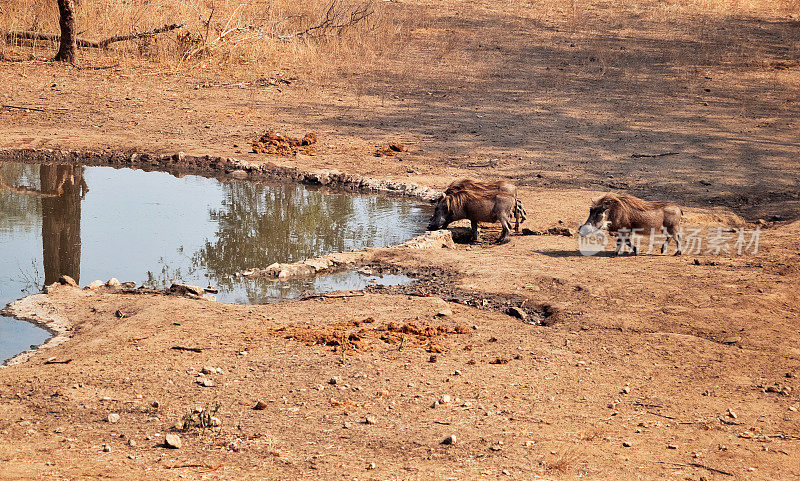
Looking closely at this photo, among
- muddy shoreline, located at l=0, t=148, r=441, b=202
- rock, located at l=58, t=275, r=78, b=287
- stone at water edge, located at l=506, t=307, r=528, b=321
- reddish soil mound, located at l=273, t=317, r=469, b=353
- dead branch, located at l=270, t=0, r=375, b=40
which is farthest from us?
dead branch, located at l=270, t=0, r=375, b=40

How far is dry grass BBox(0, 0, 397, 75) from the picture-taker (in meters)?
18.2

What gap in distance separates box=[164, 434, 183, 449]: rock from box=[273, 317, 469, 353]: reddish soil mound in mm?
1849

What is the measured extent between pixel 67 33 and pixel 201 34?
261cm

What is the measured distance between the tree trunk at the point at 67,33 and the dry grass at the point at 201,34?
1.85 feet

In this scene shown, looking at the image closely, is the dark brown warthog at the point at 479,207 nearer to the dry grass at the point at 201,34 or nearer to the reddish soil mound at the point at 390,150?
the reddish soil mound at the point at 390,150

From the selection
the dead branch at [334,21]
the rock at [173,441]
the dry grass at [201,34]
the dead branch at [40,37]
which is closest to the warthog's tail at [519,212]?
the rock at [173,441]

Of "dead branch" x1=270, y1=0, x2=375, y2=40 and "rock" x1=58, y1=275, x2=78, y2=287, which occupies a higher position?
"dead branch" x1=270, y1=0, x2=375, y2=40

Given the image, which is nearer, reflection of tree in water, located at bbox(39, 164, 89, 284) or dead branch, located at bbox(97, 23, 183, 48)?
reflection of tree in water, located at bbox(39, 164, 89, 284)

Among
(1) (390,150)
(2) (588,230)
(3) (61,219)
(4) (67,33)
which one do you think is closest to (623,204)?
(2) (588,230)

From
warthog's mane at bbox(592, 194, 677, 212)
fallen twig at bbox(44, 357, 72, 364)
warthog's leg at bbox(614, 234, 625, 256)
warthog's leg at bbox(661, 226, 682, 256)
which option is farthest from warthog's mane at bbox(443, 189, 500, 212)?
fallen twig at bbox(44, 357, 72, 364)

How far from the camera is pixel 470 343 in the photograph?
7145 millimetres

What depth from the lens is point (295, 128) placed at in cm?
1491

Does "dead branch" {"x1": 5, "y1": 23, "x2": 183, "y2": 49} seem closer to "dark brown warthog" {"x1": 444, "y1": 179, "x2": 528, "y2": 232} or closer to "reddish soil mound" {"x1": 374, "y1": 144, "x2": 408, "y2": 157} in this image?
"reddish soil mound" {"x1": 374, "y1": 144, "x2": 408, "y2": 157}

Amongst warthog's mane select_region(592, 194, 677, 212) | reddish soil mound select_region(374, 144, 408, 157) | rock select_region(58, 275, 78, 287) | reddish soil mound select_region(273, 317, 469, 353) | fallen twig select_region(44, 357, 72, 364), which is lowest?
fallen twig select_region(44, 357, 72, 364)
